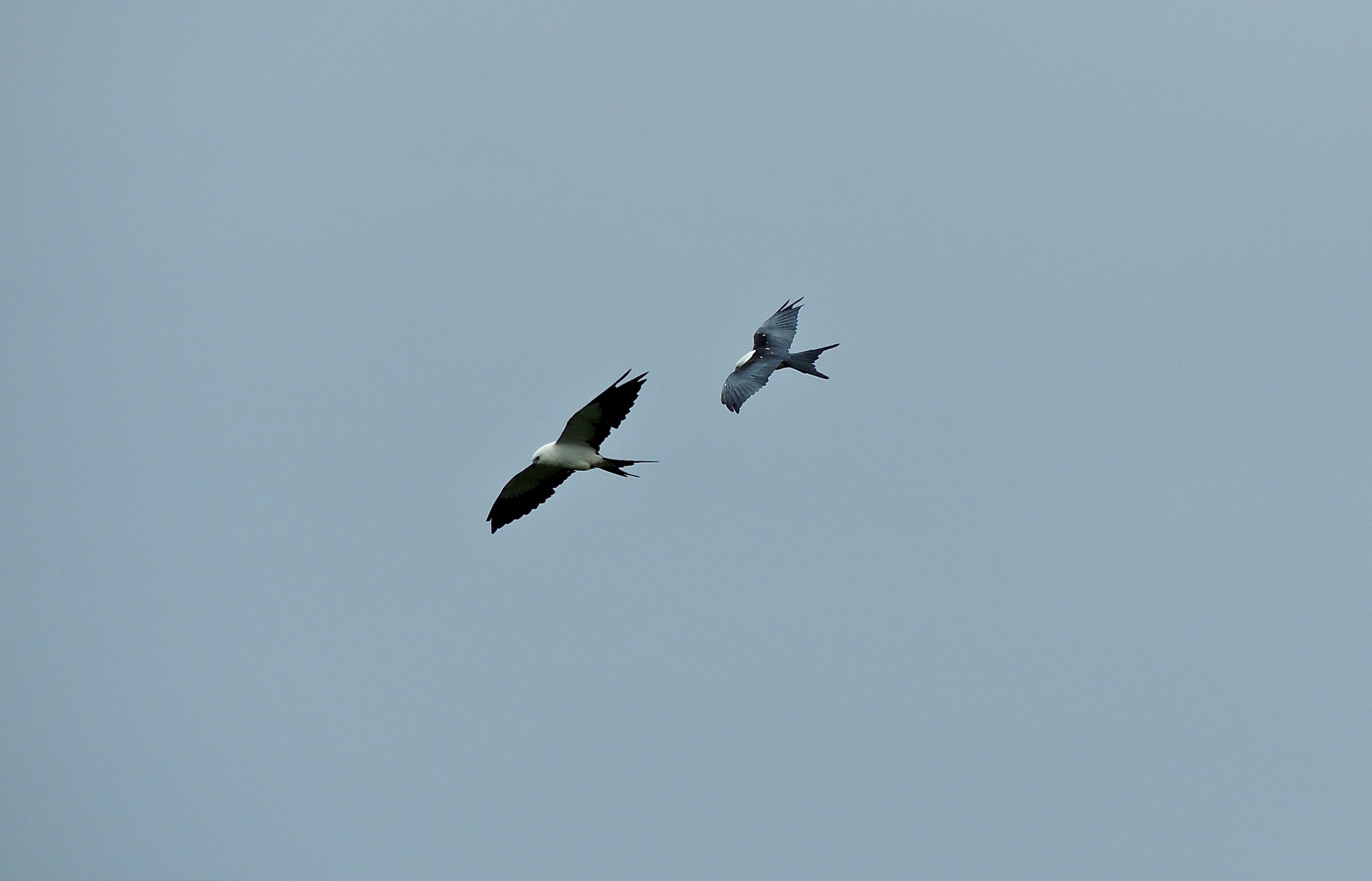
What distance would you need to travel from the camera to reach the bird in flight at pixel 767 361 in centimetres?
2517

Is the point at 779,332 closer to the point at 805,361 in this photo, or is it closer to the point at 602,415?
the point at 805,361

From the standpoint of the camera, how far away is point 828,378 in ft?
83.1

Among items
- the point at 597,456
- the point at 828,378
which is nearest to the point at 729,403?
the point at 828,378

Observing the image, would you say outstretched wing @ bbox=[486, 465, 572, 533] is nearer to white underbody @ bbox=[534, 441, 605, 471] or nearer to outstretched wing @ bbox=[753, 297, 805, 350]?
white underbody @ bbox=[534, 441, 605, 471]

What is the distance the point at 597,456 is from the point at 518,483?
5.19ft

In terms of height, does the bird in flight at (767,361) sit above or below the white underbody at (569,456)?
above

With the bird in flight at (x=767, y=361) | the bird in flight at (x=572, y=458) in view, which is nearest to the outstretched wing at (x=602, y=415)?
the bird in flight at (x=572, y=458)

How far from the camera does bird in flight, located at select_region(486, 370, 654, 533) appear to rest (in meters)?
20.2

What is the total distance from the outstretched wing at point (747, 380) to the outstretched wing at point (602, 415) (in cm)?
472

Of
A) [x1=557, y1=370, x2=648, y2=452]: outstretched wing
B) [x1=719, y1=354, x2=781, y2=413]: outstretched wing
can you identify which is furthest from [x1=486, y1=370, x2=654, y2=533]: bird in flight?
[x1=719, y1=354, x2=781, y2=413]: outstretched wing

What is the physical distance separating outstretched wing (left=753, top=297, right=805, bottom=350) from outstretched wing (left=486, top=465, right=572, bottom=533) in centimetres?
602

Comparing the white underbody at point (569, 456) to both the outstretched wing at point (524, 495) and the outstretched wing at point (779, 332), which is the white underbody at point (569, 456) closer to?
the outstretched wing at point (524, 495)

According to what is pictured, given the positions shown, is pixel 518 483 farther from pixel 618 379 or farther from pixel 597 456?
pixel 618 379

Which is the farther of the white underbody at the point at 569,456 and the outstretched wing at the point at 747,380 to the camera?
the outstretched wing at the point at 747,380
